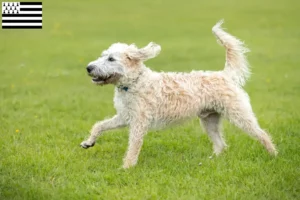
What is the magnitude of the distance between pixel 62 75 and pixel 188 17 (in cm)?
1095

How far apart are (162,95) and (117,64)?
72 cm

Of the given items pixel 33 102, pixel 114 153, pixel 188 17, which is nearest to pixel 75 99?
pixel 33 102

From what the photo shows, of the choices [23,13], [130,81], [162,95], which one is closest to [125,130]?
[162,95]

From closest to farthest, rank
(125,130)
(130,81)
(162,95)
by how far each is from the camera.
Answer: (130,81) → (162,95) → (125,130)

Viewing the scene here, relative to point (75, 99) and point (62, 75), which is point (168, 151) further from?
point (62, 75)

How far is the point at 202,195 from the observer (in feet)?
18.5

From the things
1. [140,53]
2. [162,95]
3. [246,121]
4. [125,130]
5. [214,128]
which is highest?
[140,53]

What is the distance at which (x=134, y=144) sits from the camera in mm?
6621

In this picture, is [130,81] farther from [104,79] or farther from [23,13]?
[23,13]

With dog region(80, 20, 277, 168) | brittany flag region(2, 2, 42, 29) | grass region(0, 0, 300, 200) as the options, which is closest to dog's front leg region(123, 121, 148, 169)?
dog region(80, 20, 277, 168)

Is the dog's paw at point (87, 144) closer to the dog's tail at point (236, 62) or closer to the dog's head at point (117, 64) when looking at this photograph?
the dog's head at point (117, 64)

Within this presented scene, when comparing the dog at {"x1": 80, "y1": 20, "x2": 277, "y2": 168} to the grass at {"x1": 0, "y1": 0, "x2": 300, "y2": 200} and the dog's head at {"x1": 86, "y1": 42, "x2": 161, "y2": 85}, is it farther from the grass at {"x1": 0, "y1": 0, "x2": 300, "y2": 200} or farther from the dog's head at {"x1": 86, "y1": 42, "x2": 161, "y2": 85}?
the grass at {"x1": 0, "y1": 0, "x2": 300, "y2": 200}

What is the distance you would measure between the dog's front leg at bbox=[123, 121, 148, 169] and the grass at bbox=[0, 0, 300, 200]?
141mm

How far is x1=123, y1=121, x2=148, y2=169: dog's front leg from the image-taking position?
258 inches
